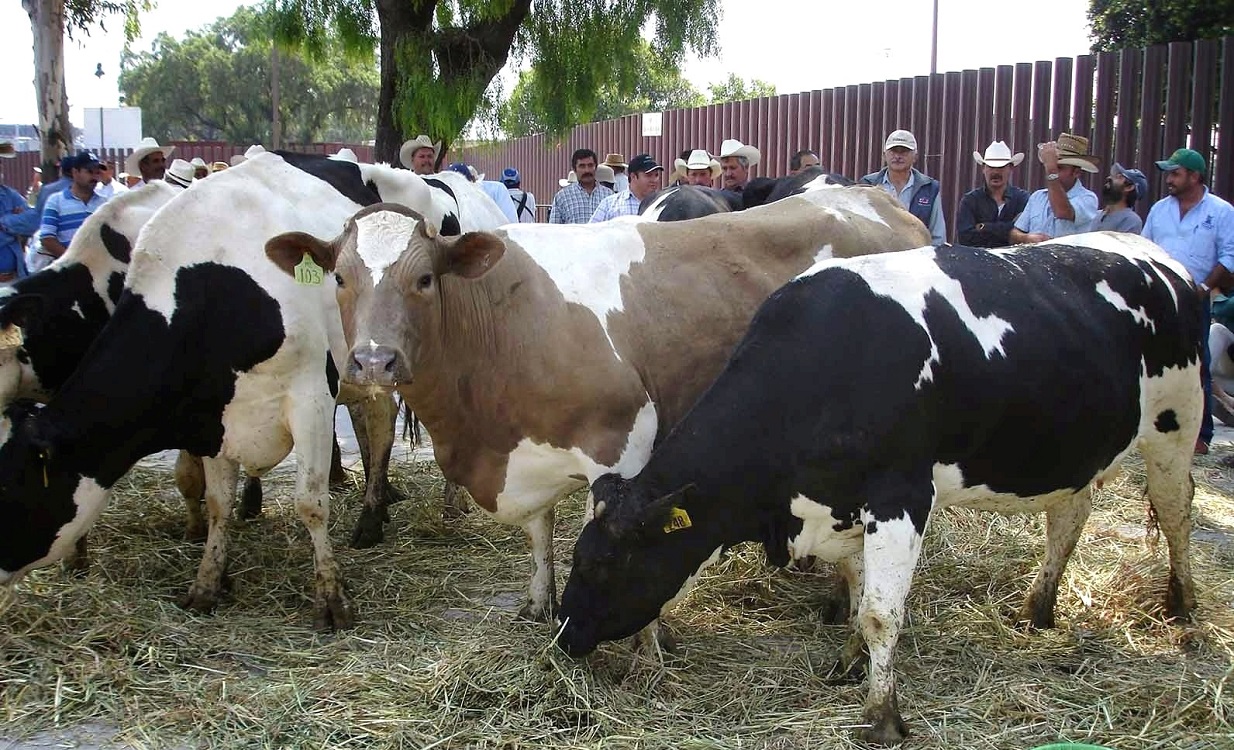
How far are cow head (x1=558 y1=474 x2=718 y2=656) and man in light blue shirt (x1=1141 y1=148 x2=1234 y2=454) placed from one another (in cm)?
530

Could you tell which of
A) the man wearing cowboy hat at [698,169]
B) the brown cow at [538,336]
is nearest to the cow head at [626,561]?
the brown cow at [538,336]

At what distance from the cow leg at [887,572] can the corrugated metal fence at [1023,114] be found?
7.64m

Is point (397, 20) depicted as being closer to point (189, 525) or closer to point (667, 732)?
point (189, 525)

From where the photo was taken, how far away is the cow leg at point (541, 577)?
16.8 ft

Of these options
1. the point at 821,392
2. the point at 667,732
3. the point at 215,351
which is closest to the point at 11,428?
the point at 215,351

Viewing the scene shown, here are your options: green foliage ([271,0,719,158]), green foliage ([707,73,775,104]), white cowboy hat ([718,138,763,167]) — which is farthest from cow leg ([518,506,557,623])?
green foliage ([707,73,775,104])

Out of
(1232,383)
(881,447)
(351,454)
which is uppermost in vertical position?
(881,447)

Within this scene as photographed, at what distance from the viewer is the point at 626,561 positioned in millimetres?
4023

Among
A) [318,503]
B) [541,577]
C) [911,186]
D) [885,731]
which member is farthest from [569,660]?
[911,186]

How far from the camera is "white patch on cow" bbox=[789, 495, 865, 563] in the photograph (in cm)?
399

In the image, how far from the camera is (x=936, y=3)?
23406 mm

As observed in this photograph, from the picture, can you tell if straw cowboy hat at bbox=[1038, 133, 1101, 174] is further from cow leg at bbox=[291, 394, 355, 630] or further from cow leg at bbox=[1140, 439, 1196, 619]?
cow leg at bbox=[291, 394, 355, 630]

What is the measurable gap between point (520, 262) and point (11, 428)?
2.47 meters

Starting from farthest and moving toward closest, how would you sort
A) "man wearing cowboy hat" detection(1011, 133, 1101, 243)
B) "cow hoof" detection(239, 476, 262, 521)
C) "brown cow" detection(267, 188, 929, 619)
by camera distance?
"man wearing cowboy hat" detection(1011, 133, 1101, 243) < "cow hoof" detection(239, 476, 262, 521) < "brown cow" detection(267, 188, 929, 619)
